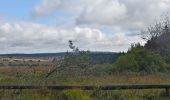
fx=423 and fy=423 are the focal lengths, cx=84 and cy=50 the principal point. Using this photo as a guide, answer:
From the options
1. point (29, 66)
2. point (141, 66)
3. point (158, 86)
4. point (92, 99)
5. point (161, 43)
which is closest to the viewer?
point (92, 99)

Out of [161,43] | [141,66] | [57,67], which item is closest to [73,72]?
[57,67]

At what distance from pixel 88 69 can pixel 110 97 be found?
12.3 m

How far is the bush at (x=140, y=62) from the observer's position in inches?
1442

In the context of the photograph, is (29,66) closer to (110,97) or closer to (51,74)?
(51,74)

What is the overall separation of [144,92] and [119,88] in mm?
1288

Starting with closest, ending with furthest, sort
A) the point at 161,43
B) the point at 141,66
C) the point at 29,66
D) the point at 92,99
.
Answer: the point at 92,99
the point at 29,66
the point at 141,66
the point at 161,43

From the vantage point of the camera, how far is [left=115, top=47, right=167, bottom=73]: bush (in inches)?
1442

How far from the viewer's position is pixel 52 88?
13422 mm

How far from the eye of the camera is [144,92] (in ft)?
47.5

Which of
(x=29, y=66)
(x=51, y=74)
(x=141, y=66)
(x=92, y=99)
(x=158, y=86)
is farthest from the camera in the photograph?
(x=141, y=66)

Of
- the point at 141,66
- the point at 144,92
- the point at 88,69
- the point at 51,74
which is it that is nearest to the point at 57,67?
the point at 51,74

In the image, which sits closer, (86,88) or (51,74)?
(86,88)

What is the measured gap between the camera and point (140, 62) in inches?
1452

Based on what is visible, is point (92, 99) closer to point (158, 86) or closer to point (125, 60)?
point (158, 86)
